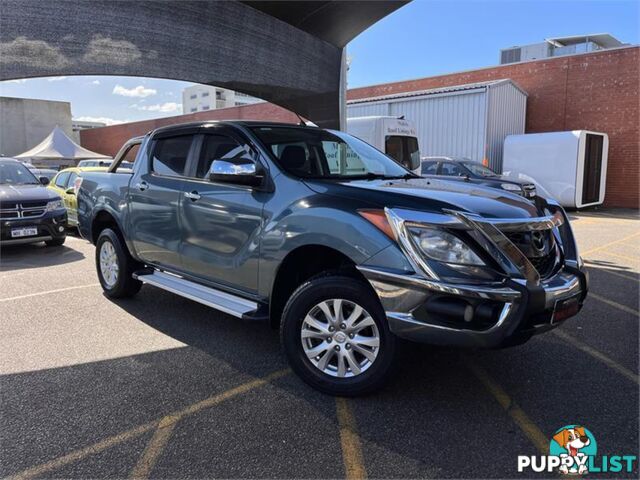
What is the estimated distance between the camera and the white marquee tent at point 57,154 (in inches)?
973

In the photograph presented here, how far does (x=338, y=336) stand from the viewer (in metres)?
3.19

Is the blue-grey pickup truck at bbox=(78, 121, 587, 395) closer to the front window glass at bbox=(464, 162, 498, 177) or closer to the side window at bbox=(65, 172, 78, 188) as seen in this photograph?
the side window at bbox=(65, 172, 78, 188)

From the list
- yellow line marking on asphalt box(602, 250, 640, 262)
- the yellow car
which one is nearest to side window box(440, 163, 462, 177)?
yellow line marking on asphalt box(602, 250, 640, 262)

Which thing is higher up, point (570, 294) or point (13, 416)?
point (570, 294)

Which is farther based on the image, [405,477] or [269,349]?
[269,349]

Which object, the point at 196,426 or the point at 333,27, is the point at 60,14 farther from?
the point at 196,426

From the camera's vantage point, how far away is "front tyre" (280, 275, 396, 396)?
10.0 feet

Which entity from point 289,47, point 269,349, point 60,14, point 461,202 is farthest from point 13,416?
point 289,47

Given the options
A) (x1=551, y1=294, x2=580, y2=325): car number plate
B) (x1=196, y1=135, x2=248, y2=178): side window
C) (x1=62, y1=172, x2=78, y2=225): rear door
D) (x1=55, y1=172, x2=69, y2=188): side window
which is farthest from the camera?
(x1=55, y1=172, x2=69, y2=188): side window

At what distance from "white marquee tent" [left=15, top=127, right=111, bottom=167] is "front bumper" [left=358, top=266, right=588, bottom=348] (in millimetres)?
24539

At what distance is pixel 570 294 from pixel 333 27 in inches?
237

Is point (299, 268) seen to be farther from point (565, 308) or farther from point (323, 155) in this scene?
point (565, 308)

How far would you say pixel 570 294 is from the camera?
3.01 m

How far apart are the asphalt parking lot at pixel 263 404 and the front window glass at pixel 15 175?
535 cm
